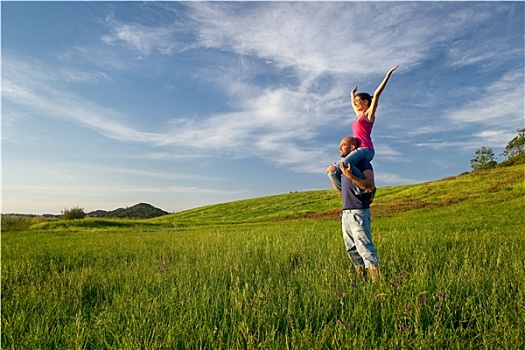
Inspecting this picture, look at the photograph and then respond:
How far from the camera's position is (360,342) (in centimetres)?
308

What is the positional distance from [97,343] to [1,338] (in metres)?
1.21

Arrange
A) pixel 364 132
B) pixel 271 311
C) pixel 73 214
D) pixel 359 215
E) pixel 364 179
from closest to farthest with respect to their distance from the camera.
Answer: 1. pixel 271 311
2. pixel 364 179
3. pixel 359 215
4. pixel 364 132
5. pixel 73 214

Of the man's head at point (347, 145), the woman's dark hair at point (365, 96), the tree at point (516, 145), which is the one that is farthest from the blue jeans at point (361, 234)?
the tree at point (516, 145)

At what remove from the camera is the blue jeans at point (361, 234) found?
5410 mm

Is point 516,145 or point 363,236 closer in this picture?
point 363,236

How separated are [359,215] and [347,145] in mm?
1152

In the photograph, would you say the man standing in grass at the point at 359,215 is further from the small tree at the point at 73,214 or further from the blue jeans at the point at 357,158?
the small tree at the point at 73,214

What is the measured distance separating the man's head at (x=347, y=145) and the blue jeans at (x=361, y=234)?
971 mm

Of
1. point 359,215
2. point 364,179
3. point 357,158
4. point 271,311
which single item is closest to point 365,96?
point 357,158

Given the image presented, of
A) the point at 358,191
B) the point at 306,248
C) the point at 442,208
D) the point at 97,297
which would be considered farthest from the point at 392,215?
the point at 97,297

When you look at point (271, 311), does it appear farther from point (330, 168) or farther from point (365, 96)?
point (365, 96)

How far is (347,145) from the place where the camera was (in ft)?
18.7

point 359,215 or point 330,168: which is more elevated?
point 330,168

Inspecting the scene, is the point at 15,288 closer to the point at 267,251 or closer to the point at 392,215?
the point at 267,251
